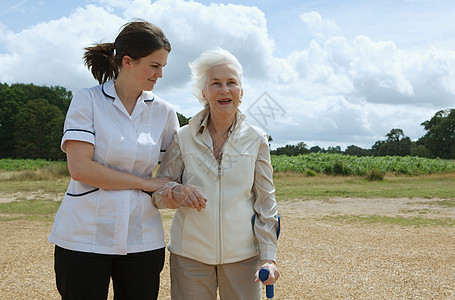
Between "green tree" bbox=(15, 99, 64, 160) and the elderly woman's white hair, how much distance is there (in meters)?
56.8

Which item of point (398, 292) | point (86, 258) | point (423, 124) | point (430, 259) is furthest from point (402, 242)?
point (423, 124)

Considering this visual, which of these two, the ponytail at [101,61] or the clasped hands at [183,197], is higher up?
the ponytail at [101,61]

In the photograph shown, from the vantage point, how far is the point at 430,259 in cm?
709

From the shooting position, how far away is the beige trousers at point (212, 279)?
258cm

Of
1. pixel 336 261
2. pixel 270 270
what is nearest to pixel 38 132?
pixel 336 261

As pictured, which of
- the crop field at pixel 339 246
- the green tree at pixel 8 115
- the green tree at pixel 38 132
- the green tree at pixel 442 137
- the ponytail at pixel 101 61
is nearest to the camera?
the ponytail at pixel 101 61

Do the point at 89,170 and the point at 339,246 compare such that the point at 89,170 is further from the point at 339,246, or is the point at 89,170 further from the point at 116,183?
the point at 339,246

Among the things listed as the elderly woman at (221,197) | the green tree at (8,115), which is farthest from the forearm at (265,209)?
the green tree at (8,115)

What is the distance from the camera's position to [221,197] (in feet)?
8.23

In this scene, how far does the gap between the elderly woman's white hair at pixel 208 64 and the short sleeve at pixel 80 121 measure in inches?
27.3

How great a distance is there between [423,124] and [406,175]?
2304 inches

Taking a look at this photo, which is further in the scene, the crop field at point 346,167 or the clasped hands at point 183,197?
the crop field at point 346,167

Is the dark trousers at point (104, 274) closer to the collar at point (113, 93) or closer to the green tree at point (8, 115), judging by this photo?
the collar at point (113, 93)

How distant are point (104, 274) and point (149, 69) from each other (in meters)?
1.28
